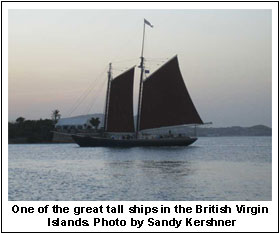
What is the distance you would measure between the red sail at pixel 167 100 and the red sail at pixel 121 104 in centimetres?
240

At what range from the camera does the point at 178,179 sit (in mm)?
34750

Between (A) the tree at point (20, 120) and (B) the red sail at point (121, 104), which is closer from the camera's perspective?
(B) the red sail at point (121, 104)

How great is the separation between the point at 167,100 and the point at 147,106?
3.49 m

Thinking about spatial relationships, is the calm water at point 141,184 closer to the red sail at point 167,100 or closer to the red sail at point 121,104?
the red sail at point 167,100

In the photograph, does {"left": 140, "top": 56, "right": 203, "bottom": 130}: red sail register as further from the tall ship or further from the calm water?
the calm water

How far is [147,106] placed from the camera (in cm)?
7319

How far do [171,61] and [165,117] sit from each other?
8.63 meters

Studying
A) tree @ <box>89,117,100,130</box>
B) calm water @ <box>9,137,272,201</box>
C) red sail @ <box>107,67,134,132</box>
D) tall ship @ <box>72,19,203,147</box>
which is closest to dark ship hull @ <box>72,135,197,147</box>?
tall ship @ <box>72,19,203,147</box>

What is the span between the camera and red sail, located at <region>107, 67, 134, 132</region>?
7444cm

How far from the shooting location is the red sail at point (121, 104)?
74.4m

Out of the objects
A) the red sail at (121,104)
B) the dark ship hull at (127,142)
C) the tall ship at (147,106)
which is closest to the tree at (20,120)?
the dark ship hull at (127,142)

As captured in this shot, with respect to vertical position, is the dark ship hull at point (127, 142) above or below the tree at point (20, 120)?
below
